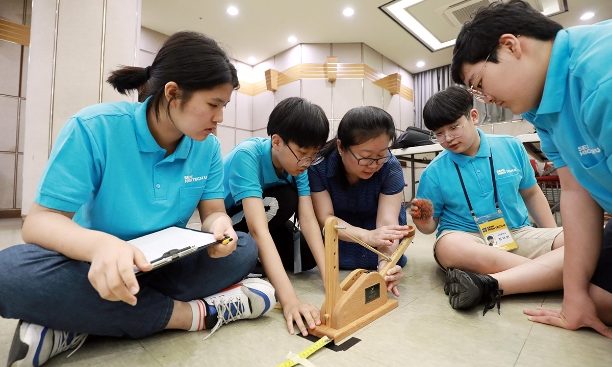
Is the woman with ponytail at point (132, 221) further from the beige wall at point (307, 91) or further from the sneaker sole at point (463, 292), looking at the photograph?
the beige wall at point (307, 91)

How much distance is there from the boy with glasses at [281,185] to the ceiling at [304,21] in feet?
11.2

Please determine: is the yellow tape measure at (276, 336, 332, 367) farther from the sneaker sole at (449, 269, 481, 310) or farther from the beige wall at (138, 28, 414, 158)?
the beige wall at (138, 28, 414, 158)

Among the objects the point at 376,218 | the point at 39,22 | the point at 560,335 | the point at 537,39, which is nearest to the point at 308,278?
the point at 376,218

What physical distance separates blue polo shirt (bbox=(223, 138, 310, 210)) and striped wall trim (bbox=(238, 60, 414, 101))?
4.63 meters

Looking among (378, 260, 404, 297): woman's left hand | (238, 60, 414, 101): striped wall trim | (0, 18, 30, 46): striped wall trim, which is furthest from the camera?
(238, 60, 414, 101): striped wall trim

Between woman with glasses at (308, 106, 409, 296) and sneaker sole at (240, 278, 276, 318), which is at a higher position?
woman with glasses at (308, 106, 409, 296)

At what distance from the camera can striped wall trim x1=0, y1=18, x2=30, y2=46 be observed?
4.14 m

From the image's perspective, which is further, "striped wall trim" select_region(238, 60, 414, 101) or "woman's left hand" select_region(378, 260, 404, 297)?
"striped wall trim" select_region(238, 60, 414, 101)

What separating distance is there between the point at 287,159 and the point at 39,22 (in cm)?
288

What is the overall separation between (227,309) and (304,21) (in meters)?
5.02

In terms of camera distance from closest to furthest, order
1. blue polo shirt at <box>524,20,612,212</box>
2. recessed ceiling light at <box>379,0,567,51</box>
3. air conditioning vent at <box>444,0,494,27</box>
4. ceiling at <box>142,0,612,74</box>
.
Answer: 1. blue polo shirt at <box>524,20,612,212</box>
2. air conditioning vent at <box>444,0,494,27</box>
3. recessed ceiling light at <box>379,0,567,51</box>
4. ceiling at <box>142,0,612,74</box>

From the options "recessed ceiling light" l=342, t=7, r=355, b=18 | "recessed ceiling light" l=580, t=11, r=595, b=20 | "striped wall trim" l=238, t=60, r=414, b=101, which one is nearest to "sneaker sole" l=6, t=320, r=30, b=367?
"recessed ceiling light" l=342, t=7, r=355, b=18

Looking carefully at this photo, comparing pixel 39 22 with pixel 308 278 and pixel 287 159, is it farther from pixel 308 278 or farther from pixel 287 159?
pixel 308 278

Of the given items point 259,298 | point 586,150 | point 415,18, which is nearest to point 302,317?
point 259,298
